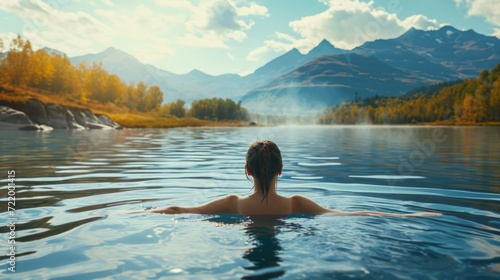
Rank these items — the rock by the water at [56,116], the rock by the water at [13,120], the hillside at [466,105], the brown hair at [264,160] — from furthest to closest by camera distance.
Answer: the hillside at [466,105] < the rock by the water at [56,116] < the rock by the water at [13,120] < the brown hair at [264,160]

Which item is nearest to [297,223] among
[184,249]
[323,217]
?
[323,217]

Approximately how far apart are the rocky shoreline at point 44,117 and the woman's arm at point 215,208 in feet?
228

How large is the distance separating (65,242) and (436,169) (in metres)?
15.8

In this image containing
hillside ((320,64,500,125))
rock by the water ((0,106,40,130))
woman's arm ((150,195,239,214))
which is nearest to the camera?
woman's arm ((150,195,239,214))

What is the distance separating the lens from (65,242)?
628cm

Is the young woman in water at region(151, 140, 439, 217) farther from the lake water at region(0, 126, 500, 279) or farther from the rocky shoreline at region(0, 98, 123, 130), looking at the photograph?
the rocky shoreline at region(0, 98, 123, 130)

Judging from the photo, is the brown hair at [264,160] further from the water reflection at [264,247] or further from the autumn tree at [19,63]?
Result: the autumn tree at [19,63]

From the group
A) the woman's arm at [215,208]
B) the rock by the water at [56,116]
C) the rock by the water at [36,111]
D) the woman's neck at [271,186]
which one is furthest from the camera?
the rock by the water at [56,116]

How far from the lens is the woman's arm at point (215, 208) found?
24.1 ft

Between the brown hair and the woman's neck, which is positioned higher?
the brown hair

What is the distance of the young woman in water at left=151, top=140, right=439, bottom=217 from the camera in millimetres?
6305

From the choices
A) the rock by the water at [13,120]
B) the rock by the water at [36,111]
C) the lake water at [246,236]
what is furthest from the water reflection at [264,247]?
the rock by the water at [36,111]

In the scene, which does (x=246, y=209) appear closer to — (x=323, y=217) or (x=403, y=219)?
(x=323, y=217)

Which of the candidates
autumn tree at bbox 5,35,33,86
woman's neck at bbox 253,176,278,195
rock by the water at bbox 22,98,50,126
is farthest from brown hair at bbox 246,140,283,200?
autumn tree at bbox 5,35,33,86
